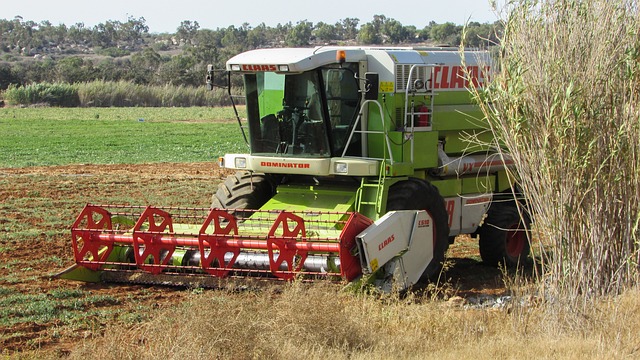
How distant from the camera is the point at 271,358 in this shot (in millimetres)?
6922

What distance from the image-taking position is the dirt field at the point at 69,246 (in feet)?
28.8

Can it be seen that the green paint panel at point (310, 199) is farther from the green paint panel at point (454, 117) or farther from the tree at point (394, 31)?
the tree at point (394, 31)

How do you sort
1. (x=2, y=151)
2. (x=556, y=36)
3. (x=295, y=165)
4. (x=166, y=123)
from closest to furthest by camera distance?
(x=556, y=36) → (x=295, y=165) → (x=2, y=151) → (x=166, y=123)

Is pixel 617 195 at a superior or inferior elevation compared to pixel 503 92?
inferior

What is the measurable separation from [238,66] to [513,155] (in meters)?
4.12

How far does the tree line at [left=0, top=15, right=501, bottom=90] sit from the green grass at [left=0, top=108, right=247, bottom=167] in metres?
14.7

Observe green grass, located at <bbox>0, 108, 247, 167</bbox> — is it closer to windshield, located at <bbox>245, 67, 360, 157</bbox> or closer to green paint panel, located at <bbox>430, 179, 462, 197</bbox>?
windshield, located at <bbox>245, 67, 360, 157</bbox>

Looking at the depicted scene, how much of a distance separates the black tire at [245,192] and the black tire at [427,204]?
1833mm

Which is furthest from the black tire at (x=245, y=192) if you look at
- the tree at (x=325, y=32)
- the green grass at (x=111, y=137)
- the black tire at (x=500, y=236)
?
the tree at (x=325, y=32)

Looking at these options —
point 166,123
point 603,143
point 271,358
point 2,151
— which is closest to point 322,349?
point 271,358

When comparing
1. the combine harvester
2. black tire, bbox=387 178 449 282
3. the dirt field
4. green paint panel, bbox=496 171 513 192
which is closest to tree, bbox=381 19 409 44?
the dirt field

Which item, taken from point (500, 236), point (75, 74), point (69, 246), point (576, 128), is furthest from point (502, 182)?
point (75, 74)

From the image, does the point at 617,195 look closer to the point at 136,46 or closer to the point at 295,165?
the point at 295,165

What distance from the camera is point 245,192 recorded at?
11844 mm
